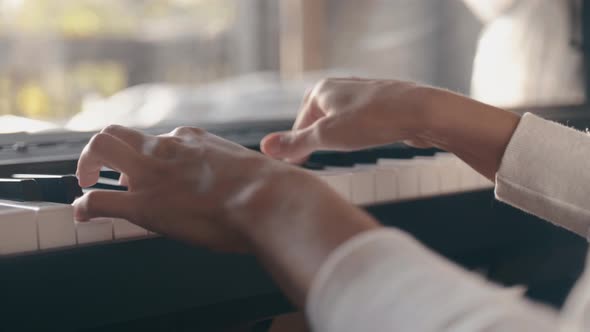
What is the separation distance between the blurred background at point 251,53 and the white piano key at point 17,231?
66cm

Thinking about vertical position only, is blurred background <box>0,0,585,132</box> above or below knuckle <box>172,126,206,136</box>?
below

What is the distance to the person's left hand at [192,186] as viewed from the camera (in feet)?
1.65

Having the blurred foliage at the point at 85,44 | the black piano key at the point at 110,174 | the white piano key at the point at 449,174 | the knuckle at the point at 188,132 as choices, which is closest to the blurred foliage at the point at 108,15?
the blurred foliage at the point at 85,44

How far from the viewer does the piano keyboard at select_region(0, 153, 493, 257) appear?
0.68 meters

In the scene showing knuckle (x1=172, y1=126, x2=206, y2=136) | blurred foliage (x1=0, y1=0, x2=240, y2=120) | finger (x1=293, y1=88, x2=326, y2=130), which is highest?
knuckle (x1=172, y1=126, x2=206, y2=136)

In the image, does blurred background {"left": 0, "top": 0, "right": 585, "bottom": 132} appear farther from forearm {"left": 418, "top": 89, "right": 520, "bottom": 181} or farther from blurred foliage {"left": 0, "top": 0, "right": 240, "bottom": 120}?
forearm {"left": 418, "top": 89, "right": 520, "bottom": 181}

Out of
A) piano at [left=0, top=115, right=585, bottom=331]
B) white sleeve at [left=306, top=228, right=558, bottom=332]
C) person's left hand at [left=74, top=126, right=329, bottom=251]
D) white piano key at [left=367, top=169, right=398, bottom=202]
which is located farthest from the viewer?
white piano key at [left=367, top=169, right=398, bottom=202]

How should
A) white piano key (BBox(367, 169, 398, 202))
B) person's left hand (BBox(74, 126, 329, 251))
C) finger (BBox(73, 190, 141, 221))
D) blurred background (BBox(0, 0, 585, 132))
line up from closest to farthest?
person's left hand (BBox(74, 126, 329, 251)) < finger (BBox(73, 190, 141, 221)) < white piano key (BBox(367, 169, 398, 202)) < blurred background (BBox(0, 0, 585, 132))

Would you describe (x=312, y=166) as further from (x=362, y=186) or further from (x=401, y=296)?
(x=401, y=296)

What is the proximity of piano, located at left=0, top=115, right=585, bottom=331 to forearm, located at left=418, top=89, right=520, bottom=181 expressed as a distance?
13cm

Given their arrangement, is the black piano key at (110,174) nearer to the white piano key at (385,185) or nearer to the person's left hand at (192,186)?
the person's left hand at (192,186)

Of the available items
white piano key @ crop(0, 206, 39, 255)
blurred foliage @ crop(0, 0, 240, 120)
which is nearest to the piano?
white piano key @ crop(0, 206, 39, 255)

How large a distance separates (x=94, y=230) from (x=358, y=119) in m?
0.33

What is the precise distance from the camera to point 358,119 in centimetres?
84
